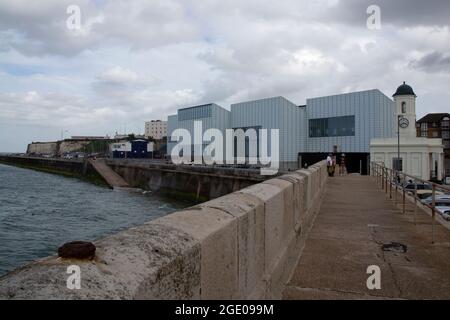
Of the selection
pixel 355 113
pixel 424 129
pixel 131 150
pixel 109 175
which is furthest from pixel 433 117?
pixel 131 150

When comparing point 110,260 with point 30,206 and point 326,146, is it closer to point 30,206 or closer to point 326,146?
point 30,206

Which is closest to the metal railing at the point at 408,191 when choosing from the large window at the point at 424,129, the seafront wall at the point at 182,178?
the seafront wall at the point at 182,178

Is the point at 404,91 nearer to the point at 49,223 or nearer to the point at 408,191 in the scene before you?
the point at 49,223

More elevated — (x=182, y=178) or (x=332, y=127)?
(x=332, y=127)

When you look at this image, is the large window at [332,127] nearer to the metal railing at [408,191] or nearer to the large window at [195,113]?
the large window at [195,113]

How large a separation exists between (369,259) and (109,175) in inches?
2391

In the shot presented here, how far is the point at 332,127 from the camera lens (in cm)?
5556

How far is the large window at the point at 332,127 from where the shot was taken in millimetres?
53875

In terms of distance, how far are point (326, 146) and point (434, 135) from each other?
141ft

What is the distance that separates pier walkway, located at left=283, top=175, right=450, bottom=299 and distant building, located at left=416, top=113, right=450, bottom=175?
85.7 meters

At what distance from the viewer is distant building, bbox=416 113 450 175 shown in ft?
287

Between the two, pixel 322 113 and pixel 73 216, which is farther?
pixel 322 113
